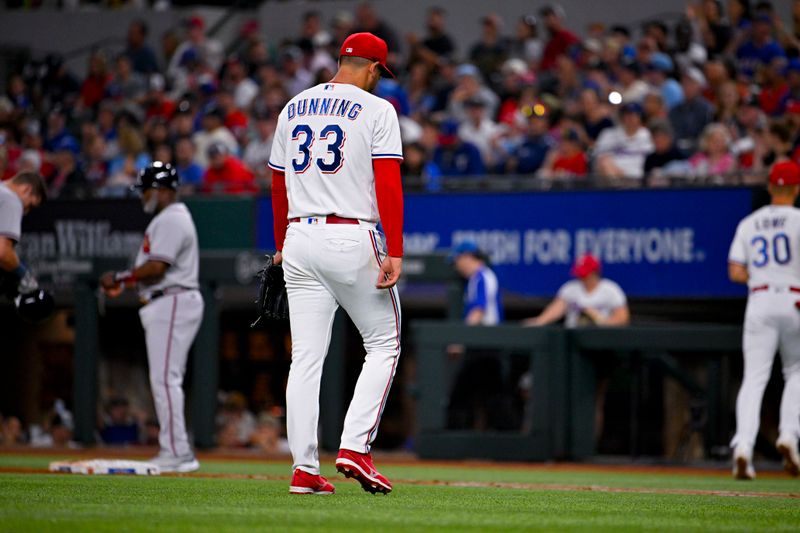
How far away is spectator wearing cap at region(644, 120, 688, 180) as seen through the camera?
47.3ft

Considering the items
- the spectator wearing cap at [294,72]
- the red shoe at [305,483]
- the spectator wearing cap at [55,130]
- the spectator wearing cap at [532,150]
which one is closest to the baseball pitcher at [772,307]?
the red shoe at [305,483]

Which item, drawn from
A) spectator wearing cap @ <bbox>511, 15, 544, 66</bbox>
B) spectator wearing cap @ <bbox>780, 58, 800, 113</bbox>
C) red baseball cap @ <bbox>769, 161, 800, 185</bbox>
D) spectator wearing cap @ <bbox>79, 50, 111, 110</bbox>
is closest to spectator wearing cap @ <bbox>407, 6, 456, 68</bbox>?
spectator wearing cap @ <bbox>511, 15, 544, 66</bbox>

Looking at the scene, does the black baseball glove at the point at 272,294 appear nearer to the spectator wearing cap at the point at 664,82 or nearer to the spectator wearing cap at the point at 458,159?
the spectator wearing cap at the point at 458,159

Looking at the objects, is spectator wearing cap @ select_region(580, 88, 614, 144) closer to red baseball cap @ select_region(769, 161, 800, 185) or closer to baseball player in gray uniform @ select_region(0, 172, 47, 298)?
red baseball cap @ select_region(769, 161, 800, 185)

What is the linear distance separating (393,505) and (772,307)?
184 inches

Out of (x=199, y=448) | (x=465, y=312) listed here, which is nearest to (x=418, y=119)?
(x=465, y=312)

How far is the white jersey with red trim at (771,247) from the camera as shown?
32.3 ft

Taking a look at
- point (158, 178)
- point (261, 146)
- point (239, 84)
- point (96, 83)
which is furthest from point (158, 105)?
point (158, 178)

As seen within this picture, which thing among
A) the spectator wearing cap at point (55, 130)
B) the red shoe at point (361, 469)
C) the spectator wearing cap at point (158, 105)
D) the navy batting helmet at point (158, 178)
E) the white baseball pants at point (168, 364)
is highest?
the spectator wearing cap at point (158, 105)

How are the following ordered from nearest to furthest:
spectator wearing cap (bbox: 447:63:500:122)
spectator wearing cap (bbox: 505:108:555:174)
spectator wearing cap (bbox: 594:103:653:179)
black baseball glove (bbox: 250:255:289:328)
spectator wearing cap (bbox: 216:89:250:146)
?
black baseball glove (bbox: 250:255:289:328)
spectator wearing cap (bbox: 594:103:653:179)
spectator wearing cap (bbox: 505:108:555:174)
spectator wearing cap (bbox: 447:63:500:122)
spectator wearing cap (bbox: 216:89:250:146)

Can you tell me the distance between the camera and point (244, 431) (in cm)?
1544

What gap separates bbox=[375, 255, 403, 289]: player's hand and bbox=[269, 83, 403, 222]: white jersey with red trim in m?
0.27

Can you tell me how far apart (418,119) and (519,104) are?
1.33 meters

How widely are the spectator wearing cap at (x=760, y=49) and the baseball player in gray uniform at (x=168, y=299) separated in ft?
28.8
